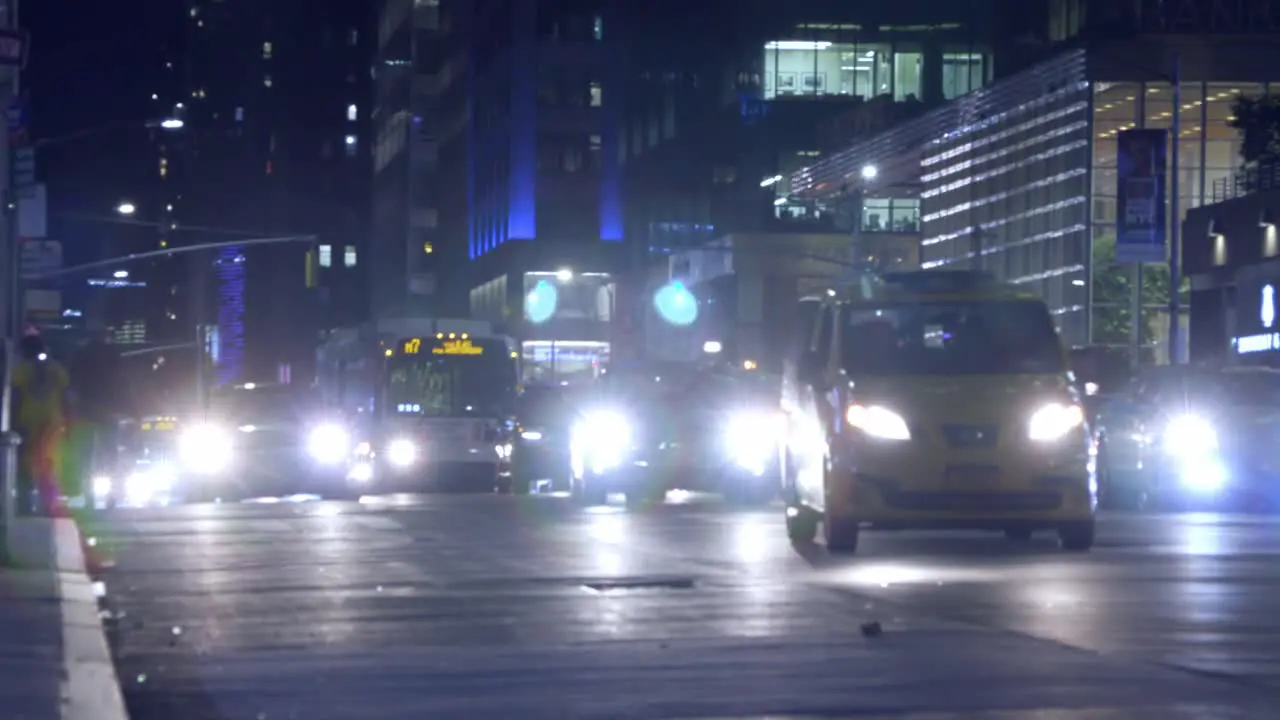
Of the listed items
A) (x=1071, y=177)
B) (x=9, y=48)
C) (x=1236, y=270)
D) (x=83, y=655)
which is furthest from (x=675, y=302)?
(x=83, y=655)

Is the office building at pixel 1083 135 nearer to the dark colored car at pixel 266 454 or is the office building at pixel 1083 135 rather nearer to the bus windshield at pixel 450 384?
the bus windshield at pixel 450 384

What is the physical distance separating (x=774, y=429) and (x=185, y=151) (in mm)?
167373

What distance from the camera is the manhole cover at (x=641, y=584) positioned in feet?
49.0

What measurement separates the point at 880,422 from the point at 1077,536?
178 cm

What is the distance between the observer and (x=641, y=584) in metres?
15.3

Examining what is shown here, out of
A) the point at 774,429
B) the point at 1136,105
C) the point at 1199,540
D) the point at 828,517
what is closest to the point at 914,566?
the point at 828,517

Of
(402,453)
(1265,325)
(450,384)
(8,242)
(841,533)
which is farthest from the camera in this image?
(1265,325)

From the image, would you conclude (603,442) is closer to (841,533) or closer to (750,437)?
(750,437)

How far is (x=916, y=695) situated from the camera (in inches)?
382

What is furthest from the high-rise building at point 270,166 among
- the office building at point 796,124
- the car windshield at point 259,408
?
the car windshield at point 259,408

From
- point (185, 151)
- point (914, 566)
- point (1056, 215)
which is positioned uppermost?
point (185, 151)

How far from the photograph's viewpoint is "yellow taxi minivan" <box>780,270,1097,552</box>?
17812mm

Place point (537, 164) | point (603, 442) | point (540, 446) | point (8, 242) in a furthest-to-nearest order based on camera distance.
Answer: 1. point (537, 164)
2. point (540, 446)
3. point (8, 242)
4. point (603, 442)

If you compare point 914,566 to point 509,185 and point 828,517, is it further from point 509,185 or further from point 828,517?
point 509,185
